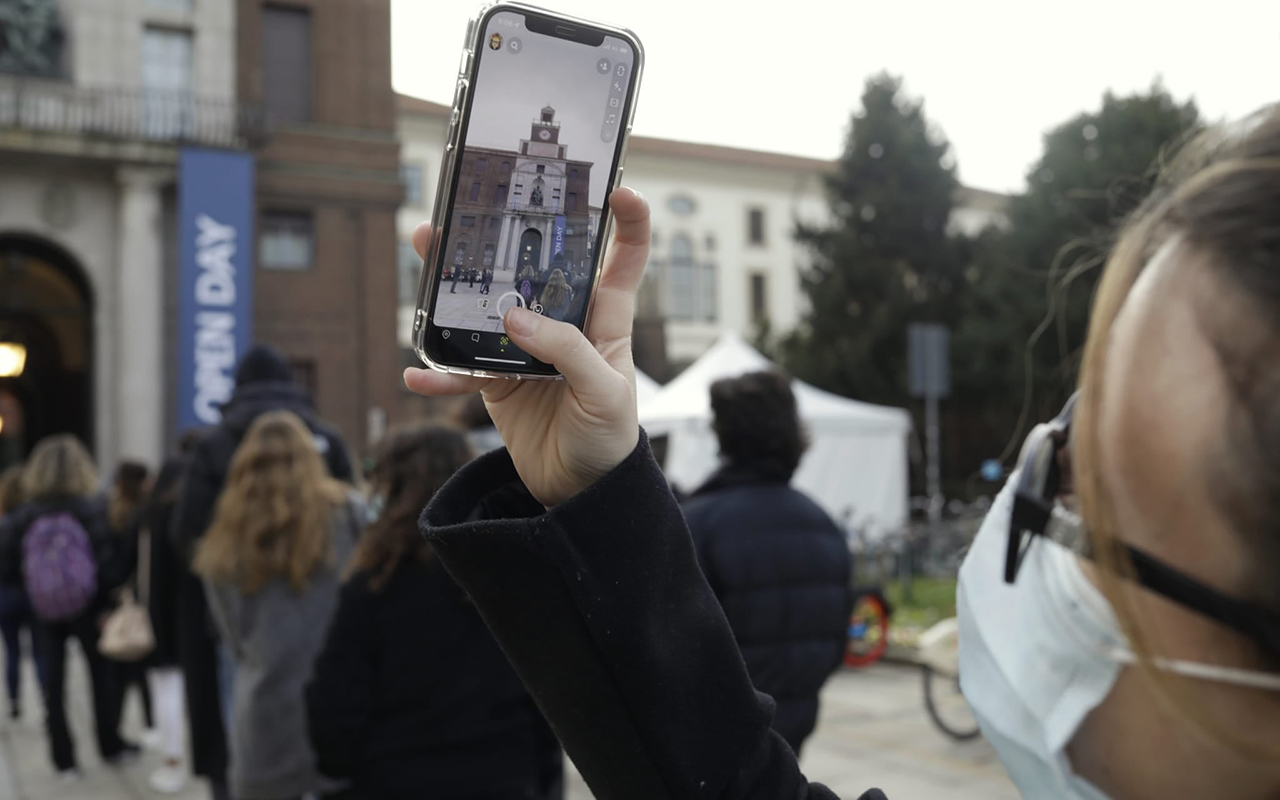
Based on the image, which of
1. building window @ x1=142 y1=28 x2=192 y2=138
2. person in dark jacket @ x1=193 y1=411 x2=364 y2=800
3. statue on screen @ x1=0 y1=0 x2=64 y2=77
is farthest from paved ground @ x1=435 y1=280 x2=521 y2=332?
statue on screen @ x1=0 y1=0 x2=64 y2=77

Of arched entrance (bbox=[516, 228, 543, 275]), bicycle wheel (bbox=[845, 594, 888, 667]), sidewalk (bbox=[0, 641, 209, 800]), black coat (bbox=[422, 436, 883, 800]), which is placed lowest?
sidewalk (bbox=[0, 641, 209, 800])

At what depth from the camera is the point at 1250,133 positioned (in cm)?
83

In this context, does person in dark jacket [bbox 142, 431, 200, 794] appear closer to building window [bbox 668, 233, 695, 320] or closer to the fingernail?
the fingernail

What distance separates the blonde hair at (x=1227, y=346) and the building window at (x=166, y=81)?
2273 cm

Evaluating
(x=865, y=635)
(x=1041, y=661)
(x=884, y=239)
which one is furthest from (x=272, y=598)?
(x=884, y=239)

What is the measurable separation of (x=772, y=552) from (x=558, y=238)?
268cm

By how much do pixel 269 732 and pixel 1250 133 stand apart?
3.76 metres

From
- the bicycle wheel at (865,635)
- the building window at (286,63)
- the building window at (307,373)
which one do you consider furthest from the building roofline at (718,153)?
the bicycle wheel at (865,635)

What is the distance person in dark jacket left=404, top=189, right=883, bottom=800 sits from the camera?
1.05 m

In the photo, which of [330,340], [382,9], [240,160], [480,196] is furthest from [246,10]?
[480,196]

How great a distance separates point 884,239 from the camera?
1272 inches

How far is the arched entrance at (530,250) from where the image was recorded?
1.23 m

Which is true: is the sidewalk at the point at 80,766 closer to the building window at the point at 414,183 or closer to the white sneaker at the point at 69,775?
the white sneaker at the point at 69,775

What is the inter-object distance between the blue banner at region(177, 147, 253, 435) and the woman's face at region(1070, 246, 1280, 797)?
19.9 meters
